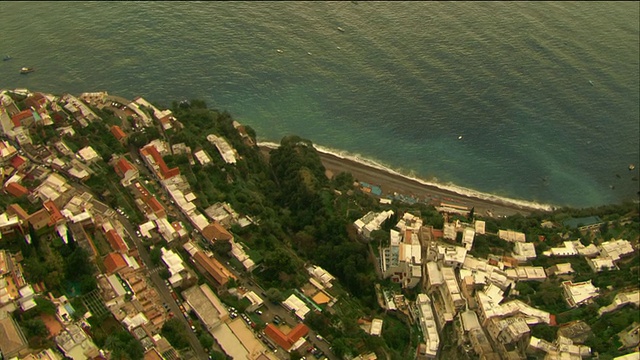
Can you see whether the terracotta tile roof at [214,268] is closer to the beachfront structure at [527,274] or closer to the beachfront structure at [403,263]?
the beachfront structure at [403,263]

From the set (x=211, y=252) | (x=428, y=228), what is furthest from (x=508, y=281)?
(x=211, y=252)

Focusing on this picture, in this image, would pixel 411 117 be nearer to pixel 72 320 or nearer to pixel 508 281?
pixel 508 281

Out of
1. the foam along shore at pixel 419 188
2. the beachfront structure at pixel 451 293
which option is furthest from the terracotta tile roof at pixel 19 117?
the beachfront structure at pixel 451 293

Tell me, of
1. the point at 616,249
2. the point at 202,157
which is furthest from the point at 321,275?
the point at 616,249

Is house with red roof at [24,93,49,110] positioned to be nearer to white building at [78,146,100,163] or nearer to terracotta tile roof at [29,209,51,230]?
white building at [78,146,100,163]

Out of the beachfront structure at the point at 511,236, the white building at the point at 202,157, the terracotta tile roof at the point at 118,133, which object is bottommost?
the beachfront structure at the point at 511,236

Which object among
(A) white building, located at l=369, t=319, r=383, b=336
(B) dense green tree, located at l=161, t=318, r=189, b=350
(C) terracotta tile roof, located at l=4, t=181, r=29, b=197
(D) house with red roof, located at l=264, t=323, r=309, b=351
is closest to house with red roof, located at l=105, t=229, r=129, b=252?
(B) dense green tree, located at l=161, t=318, r=189, b=350
